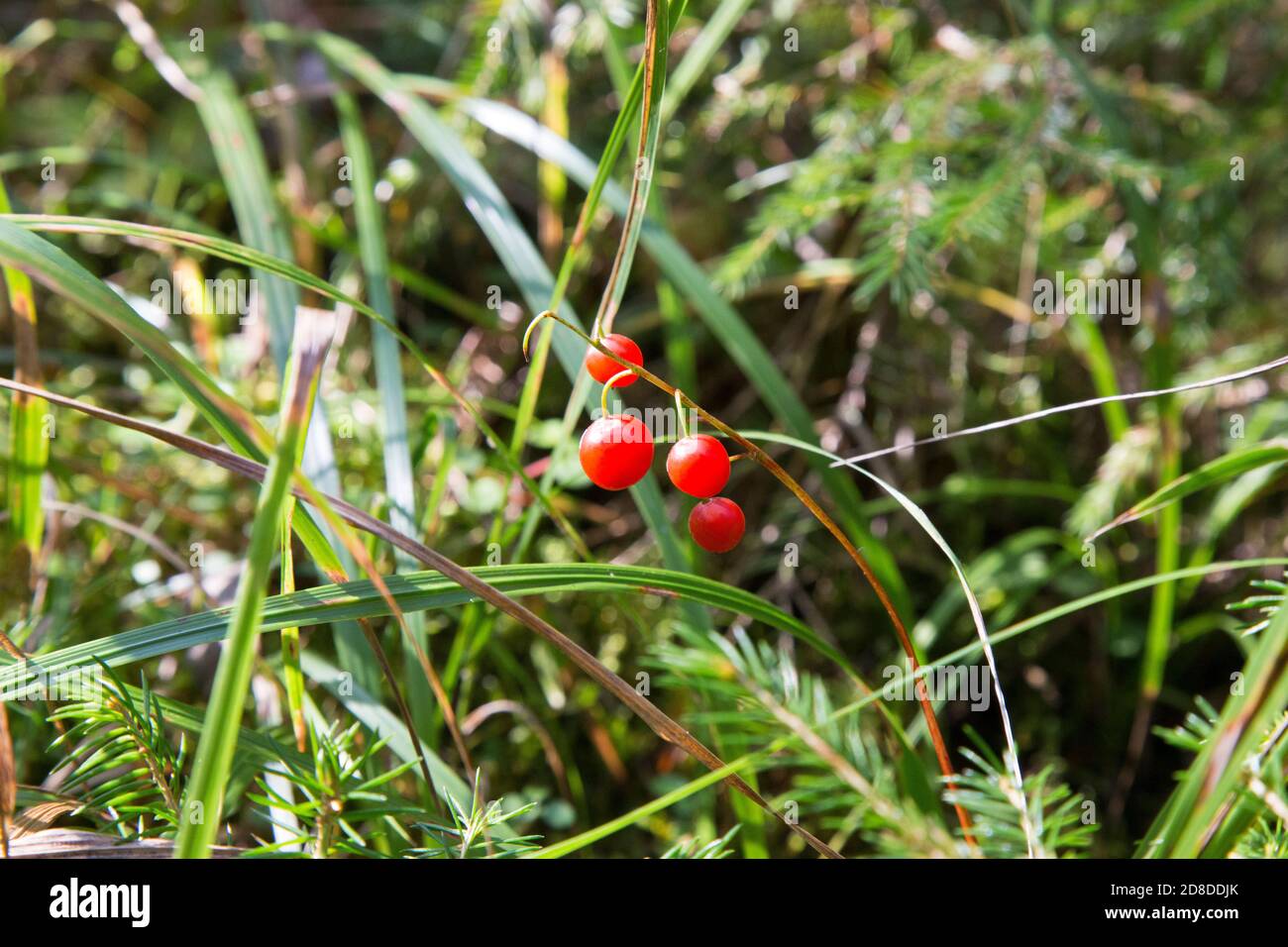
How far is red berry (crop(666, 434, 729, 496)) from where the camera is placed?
2.05ft

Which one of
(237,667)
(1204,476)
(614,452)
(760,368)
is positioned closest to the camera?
(237,667)

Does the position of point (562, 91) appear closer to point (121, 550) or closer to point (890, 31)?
point (890, 31)

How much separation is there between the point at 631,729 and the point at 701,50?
0.92 m

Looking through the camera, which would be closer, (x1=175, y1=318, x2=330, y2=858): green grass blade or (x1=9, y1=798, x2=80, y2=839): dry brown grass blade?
(x1=175, y1=318, x2=330, y2=858): green grass blade

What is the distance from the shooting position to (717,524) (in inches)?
25.7

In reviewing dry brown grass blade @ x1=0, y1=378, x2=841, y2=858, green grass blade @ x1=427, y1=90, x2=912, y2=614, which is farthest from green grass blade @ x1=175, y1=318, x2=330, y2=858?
green grass blade @ x1=427, y1=90, x2=912, y2=614

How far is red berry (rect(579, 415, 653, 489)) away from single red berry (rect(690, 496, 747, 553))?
6 centimetres

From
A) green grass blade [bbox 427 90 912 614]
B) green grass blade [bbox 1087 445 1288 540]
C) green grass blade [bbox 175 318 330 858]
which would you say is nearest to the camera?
green grass blade [bbox 175 318 330 858]

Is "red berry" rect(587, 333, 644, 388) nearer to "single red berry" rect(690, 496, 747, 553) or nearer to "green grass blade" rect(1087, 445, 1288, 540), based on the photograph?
"single red berry" rect(690, 496, 747, 553)

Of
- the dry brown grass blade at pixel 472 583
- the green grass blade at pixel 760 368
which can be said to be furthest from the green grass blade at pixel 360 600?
the green grass blade at pixel 760 368

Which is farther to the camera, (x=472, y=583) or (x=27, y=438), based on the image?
(x=27, y=438)

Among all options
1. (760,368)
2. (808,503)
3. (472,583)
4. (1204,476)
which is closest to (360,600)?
(472,583)

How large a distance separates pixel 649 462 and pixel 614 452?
42 millimetres

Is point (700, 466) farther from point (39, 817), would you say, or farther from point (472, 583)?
point (39, 817)
